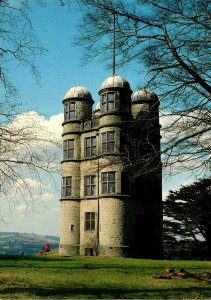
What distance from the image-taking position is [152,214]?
34250 mm

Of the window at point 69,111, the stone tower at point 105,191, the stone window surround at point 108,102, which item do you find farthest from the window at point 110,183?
the window at point 69,111

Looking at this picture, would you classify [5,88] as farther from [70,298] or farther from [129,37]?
[70,298]

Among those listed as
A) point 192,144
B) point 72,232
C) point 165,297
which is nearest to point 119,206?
point 72,232

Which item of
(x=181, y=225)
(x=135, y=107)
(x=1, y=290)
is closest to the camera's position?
(x=1, y=290)

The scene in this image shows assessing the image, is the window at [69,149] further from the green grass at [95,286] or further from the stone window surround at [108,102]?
the green grass at [95,286]

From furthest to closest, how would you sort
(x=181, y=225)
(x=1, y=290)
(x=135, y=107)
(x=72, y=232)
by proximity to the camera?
1. (x=181, y=225)
2. (x=135, y=107)
3. (x=72, y=232)
4. (x=1, y=290)

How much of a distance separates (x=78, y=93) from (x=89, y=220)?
11574mm

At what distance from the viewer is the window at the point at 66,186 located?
35000 millimetres

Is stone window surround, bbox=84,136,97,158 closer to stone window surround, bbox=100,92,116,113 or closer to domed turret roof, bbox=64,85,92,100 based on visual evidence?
stone window surround, bbox=100,92,116,113

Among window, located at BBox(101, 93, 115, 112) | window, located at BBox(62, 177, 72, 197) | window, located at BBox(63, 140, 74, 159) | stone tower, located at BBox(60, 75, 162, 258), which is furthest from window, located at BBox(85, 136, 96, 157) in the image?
window, located at BBox(101, 93, 115, 112)

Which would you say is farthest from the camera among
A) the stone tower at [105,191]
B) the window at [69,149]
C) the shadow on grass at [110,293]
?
the window at [69,149]

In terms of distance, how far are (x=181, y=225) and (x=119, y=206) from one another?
11.7 metres

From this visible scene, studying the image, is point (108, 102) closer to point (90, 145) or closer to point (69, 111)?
point (90, 145)

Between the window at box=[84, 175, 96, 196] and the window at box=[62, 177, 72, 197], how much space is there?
158cm
